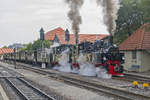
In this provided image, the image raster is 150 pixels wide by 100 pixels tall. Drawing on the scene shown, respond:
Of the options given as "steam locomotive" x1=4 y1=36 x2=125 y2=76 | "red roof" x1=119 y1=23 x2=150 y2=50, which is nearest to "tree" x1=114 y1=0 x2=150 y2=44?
"red roof" x1=119 y1=23 x2=150 y2=50

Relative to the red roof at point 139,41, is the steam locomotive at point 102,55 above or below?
below

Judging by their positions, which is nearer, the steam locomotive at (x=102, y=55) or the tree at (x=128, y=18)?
the steam locomotive at (x=102, y=55)

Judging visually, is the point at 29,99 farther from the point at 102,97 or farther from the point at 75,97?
the point at 102,97

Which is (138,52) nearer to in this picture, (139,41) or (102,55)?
(139,41)

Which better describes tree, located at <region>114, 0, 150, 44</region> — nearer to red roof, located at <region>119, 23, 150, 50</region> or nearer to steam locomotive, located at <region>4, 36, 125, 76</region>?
red roof, located at <region>119, 23, 150, 50</region>

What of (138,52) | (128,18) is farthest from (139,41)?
(128,18)

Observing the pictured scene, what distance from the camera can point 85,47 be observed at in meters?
18.6

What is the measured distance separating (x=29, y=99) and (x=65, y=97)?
5.38ft

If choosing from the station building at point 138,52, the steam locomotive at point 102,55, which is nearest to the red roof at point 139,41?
the station building at point 138,52

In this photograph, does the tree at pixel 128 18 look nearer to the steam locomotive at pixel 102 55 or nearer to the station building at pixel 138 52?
the station building at pixel 138 52

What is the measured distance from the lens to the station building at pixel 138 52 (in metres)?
21.0

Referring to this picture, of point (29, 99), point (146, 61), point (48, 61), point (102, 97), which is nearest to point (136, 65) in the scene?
point (146, 61)

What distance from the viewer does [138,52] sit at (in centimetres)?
2114

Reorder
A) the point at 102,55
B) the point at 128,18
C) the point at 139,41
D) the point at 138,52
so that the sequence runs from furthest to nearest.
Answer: the point at 128,18
the point at 139,41
the point at 138,52
the point at 102,55
